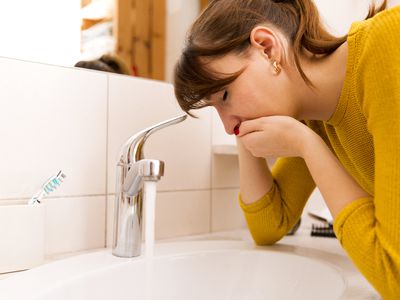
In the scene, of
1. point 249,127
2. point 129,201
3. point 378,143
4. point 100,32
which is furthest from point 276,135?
point 100,32

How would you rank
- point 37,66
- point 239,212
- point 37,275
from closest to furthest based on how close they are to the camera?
1. point 37,275
2. point 37,66
3. point 239,212

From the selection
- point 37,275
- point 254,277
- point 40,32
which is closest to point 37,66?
point 40,32

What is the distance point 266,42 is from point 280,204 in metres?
0.39

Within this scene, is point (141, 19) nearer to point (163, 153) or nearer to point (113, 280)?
point (163, 153)

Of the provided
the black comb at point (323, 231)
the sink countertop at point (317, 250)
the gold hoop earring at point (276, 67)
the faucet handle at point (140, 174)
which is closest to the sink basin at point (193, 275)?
the sink countertop at point (317, 250)

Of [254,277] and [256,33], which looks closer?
[256,33]

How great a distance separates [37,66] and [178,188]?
0.42 m

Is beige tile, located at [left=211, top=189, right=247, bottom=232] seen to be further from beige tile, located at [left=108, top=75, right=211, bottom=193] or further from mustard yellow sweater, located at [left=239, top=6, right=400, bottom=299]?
mustard yellow sweater, located at [left=239, top=6, right=400, bottom=299]

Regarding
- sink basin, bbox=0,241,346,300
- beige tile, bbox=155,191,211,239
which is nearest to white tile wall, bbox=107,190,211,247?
beige tile, bbox=155,191,211,239

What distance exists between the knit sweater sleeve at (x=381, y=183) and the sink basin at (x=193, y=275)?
98 millimetres

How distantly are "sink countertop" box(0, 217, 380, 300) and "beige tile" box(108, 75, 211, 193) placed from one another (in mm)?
138

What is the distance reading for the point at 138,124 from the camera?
3.28 feet

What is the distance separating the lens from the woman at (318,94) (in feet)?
1.94

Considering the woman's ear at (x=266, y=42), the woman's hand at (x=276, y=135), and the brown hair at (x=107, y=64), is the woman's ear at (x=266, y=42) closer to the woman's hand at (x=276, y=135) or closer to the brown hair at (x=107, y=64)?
the woman's hand at (x=276, y=135)
